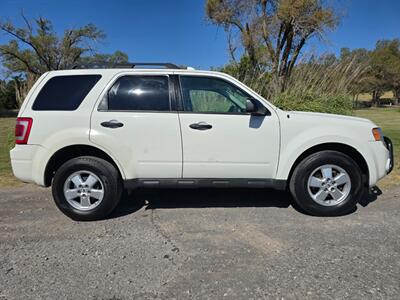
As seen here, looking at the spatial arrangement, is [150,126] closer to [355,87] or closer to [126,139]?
[126,139]

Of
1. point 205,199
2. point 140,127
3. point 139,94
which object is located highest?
point 139,94

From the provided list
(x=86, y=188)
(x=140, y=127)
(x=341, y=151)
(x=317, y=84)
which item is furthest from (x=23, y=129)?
(x=317, y=84)

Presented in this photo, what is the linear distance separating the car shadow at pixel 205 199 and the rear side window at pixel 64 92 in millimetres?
1570

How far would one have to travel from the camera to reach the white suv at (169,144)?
146 inches

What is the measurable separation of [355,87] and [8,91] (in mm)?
34005

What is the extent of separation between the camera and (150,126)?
3693mm

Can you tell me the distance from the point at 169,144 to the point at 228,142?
740 millimetres

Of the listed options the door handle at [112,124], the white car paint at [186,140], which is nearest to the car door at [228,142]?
the white car paint at [186,140]

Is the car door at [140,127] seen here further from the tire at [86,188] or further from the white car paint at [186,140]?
the tire at [86,188]

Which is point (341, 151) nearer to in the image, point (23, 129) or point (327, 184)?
point (327, 184)

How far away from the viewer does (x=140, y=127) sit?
369 cm

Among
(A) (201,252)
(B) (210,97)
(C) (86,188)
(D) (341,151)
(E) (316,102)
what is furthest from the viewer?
(E) (316,102)

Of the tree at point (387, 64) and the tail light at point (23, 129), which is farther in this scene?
the tree at point (387, 64)

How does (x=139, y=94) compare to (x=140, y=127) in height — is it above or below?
above
